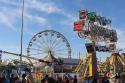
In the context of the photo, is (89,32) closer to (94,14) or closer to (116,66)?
(94,14)

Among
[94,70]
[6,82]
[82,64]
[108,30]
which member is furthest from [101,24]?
[6,82]

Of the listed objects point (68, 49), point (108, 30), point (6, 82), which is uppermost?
point (108, 30)

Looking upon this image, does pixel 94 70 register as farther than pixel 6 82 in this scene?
Yes

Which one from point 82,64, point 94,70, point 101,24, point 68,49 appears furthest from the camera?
point 101,24

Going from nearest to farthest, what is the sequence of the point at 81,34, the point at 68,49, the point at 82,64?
the point at 82,64
the point at 68,49
the point at 81,34

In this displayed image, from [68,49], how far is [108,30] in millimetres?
23788

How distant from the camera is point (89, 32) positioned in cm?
8031

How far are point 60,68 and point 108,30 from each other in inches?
846

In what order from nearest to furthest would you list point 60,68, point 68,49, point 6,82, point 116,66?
point 6,82 → point 116,66 → point 68,49 → point 60,68

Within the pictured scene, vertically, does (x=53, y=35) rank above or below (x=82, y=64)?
above

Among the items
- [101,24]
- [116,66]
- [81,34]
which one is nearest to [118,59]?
[116,66]

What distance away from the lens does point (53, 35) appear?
6253 centimetres

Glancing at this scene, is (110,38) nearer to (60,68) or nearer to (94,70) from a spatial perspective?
(60,68)

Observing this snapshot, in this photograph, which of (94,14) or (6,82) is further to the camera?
(94,14)
